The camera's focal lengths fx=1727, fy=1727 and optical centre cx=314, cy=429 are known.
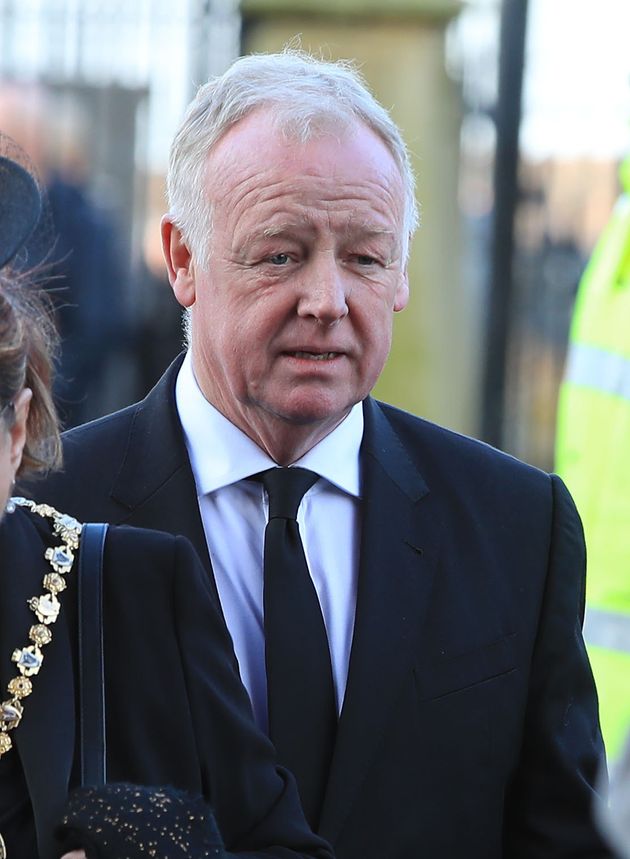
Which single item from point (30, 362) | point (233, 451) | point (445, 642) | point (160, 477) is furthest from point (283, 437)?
point (30, 362)

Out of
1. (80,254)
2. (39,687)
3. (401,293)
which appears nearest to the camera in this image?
(39,687)

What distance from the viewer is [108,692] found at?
83.8 inches

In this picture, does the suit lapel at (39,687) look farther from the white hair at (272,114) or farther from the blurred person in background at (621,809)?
the blurred person in background at (621,809)

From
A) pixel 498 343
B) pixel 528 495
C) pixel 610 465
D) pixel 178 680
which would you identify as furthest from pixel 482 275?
pixel 178 680

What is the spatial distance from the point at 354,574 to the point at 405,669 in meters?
0.17

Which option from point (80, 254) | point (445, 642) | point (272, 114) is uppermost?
point (272, 114)

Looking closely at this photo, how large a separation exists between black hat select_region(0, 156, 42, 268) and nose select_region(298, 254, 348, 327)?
0.60 meters

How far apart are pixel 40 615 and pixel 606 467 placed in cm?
180

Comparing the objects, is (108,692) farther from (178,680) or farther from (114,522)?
(114,522)

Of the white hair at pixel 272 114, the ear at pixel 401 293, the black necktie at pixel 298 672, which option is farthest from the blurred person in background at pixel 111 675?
the ear at pixel 401 293

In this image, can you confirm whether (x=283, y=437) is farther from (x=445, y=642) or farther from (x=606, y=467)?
(x=606, y=467)

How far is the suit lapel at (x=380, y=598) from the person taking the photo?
2539 mm

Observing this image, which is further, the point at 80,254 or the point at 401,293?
the point at 80,254

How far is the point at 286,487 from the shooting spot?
2668mm
